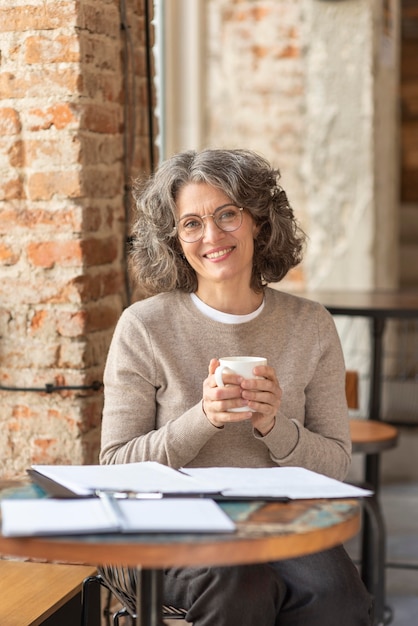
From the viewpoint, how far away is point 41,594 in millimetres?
2090

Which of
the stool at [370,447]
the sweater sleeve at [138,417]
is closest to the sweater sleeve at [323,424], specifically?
the sweater sleeve at [138,417]

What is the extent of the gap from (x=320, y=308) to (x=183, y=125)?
2478 mm

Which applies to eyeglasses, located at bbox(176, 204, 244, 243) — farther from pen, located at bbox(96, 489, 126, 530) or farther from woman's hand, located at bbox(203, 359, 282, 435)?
pen, located at bbox(96, 489, 126, 530)

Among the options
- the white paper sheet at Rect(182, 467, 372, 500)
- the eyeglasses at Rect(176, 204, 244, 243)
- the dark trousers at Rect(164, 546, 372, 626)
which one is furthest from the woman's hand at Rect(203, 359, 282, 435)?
the eyeglasses at Rect(176, 204, 244, 243)

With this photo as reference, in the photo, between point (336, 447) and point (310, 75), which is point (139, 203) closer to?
point (336, 447)

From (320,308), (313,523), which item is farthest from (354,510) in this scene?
(320,308)

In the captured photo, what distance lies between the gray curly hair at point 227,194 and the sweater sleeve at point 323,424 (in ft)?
0.54

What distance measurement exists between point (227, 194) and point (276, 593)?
0.77 metres

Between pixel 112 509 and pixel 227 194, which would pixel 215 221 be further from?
pixel 112 509

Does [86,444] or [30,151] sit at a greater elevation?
[30,151]

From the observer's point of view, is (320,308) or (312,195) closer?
(320,308)

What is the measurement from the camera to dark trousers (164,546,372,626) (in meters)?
1.72

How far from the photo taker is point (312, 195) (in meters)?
4.50

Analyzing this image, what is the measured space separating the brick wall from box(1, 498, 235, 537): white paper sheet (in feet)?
3.18
